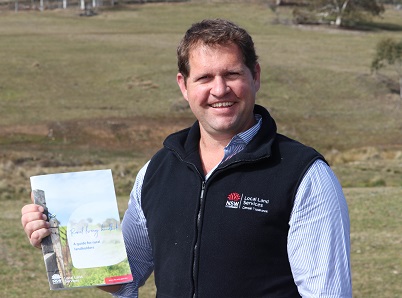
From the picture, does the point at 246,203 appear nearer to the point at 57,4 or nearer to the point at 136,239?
the point at 136,239

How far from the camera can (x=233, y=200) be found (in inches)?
159

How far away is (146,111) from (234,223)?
1651 inches

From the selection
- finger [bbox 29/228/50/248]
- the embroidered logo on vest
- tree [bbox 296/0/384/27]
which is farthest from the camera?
tree [bbox 296/0/384/27]

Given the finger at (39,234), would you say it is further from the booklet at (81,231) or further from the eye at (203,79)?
the eye at (203,79)

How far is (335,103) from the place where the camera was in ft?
164

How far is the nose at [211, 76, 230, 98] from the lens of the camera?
13.4ft

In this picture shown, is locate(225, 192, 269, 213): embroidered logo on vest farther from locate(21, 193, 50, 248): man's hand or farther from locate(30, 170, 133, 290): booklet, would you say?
locate(21, 193, 50, 248): man's hand

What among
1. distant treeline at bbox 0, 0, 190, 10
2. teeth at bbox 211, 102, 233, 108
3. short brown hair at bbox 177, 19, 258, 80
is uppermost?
short brown hair at bbox 177, 19, 258, 80

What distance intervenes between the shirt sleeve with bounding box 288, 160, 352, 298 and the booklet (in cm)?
88

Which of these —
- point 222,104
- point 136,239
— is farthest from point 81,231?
point 222,104

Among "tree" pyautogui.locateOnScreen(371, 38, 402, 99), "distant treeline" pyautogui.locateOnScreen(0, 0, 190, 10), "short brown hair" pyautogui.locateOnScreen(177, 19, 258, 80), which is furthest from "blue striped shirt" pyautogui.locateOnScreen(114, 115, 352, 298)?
"distant treeline" pyautogui.locateOnScreen(0, 0, 190, 10)

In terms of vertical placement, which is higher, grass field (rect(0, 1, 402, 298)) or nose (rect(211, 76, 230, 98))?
nose (rect(211, 76, 230, 98))

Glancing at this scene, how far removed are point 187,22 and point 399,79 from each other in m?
31.1

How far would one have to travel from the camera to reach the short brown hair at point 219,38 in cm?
407
